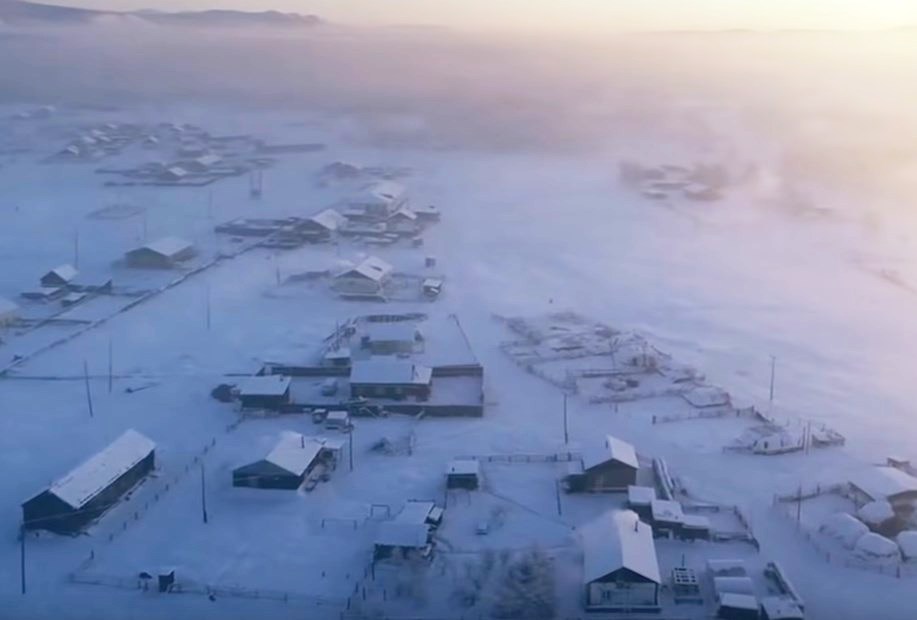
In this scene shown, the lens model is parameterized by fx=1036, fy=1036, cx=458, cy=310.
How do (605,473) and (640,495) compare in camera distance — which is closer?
(640,495)

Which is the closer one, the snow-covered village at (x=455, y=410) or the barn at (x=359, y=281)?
the snow-covered village at (x=455, y=410)

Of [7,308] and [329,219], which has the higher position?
[329,219]

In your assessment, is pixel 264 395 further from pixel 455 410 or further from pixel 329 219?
pixel 329 219

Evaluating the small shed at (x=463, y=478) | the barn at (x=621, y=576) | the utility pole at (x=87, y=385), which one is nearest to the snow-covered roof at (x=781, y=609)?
the barn at (x=621, y=576)

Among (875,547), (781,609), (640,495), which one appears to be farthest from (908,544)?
(640,495)

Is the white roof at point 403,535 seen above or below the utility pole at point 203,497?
above

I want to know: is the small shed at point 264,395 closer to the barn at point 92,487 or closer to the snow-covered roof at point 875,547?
the barn at point 92,487

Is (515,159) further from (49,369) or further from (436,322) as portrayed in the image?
(49,369)

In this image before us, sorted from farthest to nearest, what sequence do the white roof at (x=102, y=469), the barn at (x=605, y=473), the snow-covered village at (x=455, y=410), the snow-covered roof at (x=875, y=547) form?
the barn at (x=605, y=473) < the white roof at (x=102, y=469) < the snow-covered roof at (x=875, y=547) < the snow-covered village at (x=455, y=410)
